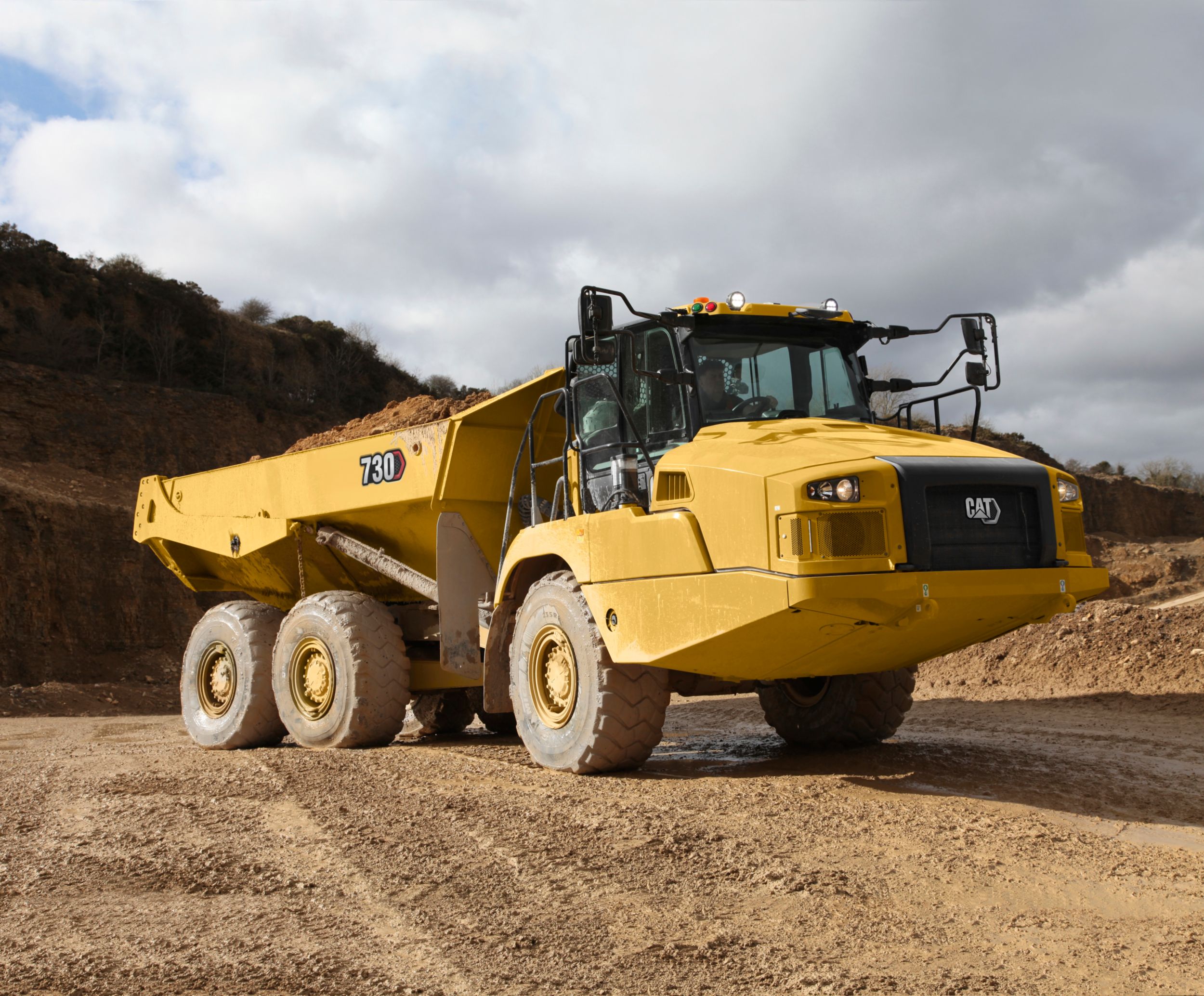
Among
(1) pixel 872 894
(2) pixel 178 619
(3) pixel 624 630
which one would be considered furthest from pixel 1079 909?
(2) pixel 178 619

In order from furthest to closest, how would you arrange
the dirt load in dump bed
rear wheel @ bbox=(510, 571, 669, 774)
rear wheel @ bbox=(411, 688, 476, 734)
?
rear wheel @ bbox=(411, 688, 476, 734), the dirt load in dump bed, rear wheel @ bbox=(510, 571, 669, 774)

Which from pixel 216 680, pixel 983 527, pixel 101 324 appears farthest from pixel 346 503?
pixel 101 324

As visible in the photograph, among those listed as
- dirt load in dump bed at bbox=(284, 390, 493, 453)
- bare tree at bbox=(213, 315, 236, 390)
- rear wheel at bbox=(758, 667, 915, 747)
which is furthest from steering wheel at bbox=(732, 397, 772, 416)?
bare tree at bbox=(213, 315, 236, 390)

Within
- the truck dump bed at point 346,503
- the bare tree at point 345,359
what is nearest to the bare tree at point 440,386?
the bare tree at point 345,359

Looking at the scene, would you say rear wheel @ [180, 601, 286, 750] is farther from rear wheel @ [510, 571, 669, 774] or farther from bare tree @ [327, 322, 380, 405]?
bare tree @ [327, 322, 380, 405]

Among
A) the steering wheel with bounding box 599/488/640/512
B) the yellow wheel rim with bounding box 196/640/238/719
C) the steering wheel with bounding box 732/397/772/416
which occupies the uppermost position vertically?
the steering wheel with bounding box 732/397/772/416

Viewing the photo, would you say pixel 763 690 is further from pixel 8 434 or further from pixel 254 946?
pixel 8 434

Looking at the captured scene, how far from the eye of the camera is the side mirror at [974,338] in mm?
7113

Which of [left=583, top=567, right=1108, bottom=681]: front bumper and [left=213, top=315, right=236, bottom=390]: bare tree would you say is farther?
[left=213, top=315, right=236, bottom=390]: bare tree

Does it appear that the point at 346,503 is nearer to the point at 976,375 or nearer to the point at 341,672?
the point at 341,672

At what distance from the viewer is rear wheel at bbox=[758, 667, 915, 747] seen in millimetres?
8188

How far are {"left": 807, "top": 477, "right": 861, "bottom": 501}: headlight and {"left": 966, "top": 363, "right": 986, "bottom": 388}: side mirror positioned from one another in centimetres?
217

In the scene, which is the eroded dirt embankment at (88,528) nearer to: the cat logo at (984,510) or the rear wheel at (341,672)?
the rear wheel at (341,672)

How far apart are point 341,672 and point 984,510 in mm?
5212
